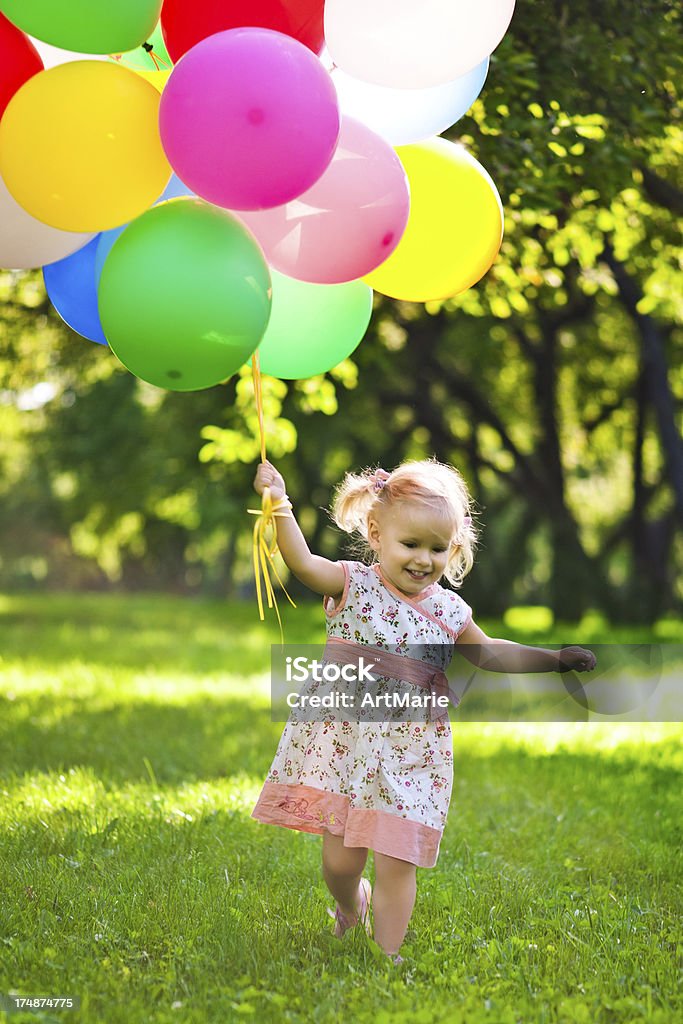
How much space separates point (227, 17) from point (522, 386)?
16812 millimetres

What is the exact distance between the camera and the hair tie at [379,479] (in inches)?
146

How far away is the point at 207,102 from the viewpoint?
2.96 metres

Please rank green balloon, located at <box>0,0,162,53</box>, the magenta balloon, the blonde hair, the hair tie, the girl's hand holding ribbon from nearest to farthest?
the magenta balloon
green balloon, located at <box>0,0,162,53</box>
the girl's hand holding ribbon
the blonde hair
the hair tie

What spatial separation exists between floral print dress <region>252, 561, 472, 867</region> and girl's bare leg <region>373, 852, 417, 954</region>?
0.07 meters

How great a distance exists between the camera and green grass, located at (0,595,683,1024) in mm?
3176

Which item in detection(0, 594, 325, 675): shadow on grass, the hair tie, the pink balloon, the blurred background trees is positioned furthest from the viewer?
detection(0, 594, 325, 675): shadow on grass

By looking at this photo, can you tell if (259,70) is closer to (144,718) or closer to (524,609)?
(144,718)

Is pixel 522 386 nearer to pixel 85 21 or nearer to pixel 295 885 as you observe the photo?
pixel 295 885

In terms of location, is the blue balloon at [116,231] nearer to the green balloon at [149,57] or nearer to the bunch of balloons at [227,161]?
the bunch of balloons at [227,161]

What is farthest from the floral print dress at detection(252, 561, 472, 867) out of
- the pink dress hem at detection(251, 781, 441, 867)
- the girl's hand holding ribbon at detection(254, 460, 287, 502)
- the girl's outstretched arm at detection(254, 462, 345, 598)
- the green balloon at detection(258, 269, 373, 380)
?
the green balloon at detection(258, 269, 373, 380)

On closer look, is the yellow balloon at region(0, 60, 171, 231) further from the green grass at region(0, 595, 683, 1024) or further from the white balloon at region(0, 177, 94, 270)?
the green grass at region(0, 595, 683, 1024)

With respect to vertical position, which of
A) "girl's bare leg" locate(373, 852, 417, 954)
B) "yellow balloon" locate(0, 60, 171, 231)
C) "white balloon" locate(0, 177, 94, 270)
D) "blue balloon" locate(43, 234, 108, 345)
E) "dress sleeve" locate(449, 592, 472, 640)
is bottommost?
"girl's bare leg" locate(373, 852, 417, 954)

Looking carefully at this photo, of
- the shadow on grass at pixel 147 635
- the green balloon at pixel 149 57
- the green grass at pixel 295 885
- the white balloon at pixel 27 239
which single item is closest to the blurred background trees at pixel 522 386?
the green balloon at pixel 149 57

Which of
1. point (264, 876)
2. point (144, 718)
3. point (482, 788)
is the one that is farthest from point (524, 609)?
point (264, 876)
